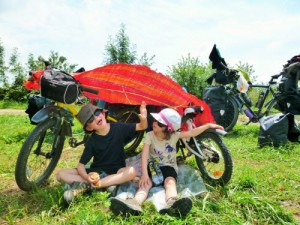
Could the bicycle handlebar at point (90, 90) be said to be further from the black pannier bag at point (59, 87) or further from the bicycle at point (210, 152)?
the bicycle at point (210, 152)

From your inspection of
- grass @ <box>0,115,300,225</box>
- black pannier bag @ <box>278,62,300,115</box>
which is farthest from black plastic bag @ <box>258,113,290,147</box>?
grass @ <box>0,115,300,225</box>

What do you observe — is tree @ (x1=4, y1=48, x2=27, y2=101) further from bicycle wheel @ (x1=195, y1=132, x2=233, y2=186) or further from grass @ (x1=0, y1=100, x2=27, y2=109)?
bicycle wheel @ (x1=195, y1=132, x2=233, y2=186)

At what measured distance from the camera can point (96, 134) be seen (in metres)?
3.32

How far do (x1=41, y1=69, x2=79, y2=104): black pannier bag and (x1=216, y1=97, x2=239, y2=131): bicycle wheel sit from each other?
3.98m

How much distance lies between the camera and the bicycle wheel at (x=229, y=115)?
6.42m

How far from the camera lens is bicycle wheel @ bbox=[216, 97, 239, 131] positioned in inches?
253

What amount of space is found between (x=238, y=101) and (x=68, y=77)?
14.1 feet

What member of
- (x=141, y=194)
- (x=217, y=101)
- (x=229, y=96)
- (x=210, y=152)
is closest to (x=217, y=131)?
(x=210, y=152)

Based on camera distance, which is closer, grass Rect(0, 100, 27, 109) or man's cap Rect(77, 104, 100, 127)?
man's cap Rect(77, 104, 100, 127)

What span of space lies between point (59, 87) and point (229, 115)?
4404 mm

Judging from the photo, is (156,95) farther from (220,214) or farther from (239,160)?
(239,160)

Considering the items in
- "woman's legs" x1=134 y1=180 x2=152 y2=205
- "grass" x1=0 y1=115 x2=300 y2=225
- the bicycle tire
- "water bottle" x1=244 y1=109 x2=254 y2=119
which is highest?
the bicycle tire

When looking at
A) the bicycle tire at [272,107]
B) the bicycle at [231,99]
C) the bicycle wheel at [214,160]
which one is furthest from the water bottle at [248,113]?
the bicycle wheel at [214,160]

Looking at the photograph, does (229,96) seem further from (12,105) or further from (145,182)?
(12,105)
